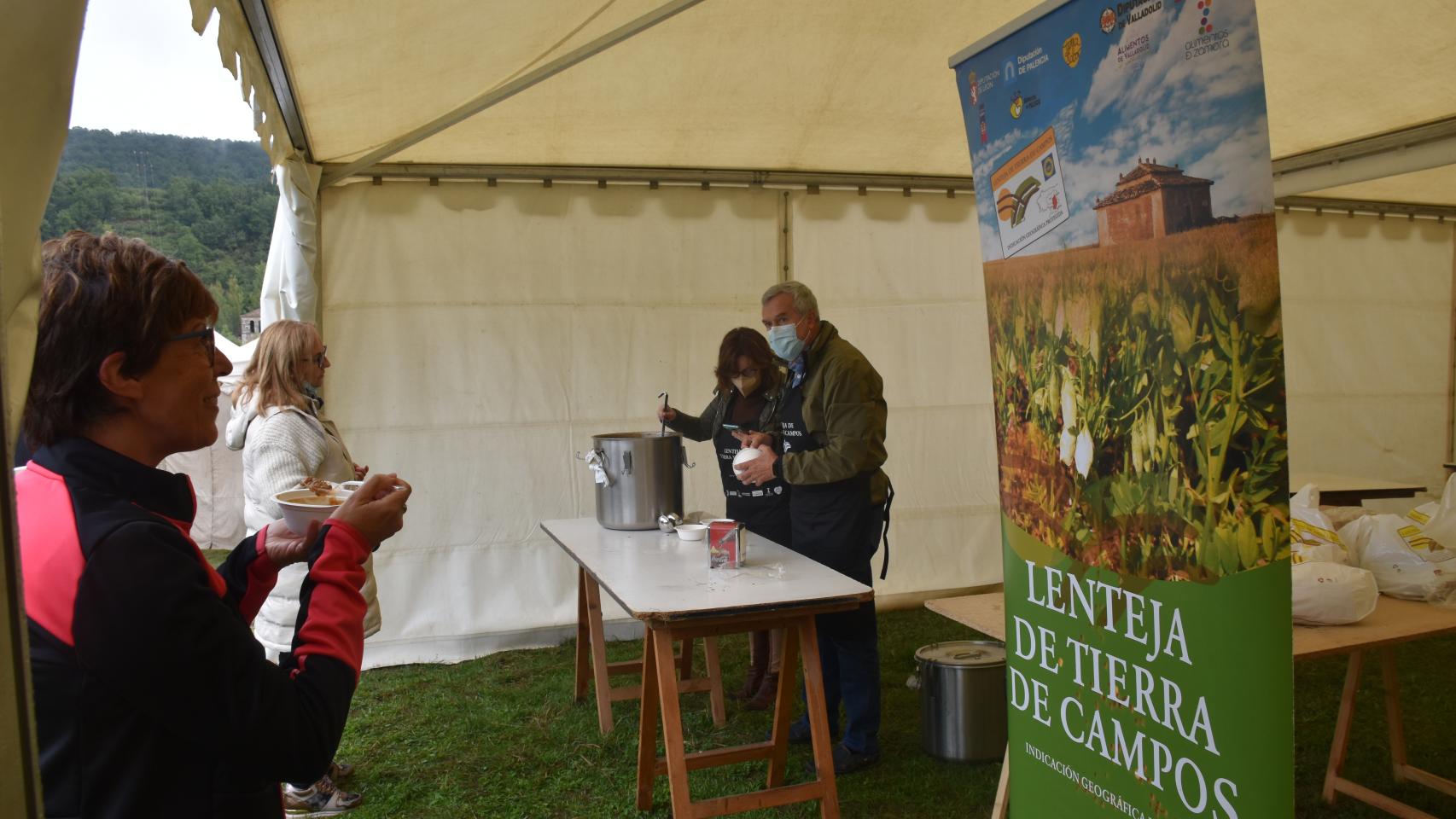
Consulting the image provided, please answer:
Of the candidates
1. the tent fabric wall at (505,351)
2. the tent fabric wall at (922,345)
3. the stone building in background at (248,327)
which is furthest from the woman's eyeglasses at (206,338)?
the stone building in background at (248,327)

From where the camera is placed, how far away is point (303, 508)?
5.01 feet

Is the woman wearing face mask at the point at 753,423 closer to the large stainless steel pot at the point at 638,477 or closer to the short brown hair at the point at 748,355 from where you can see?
the short brown hair at the point at 748,355

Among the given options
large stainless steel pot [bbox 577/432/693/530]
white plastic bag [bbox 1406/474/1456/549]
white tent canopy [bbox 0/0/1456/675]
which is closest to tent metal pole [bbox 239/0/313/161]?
white tent canopy [bbox 0/0/1456/675]

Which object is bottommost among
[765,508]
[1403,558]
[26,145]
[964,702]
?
[964,702]

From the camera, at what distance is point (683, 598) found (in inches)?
103

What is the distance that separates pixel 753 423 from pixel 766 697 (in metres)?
1.21

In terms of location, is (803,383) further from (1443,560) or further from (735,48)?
(1443,560)

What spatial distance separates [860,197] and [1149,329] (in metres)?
3.97

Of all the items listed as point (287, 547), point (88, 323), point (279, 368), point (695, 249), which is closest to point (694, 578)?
point (279, 368)

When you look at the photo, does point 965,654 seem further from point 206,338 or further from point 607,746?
point 206,338

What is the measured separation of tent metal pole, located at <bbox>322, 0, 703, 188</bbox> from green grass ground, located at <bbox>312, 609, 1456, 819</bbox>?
2454 millimetres

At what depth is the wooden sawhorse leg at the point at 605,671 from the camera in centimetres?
386

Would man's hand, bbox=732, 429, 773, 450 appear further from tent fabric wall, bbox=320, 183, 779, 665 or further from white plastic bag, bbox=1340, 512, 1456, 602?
white plastic bag, bbox=1340, 512, 1456, 602

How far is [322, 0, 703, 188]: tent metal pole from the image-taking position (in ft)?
10.4
